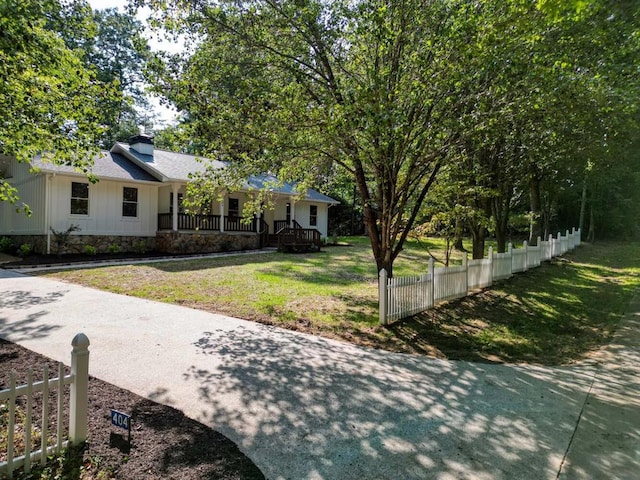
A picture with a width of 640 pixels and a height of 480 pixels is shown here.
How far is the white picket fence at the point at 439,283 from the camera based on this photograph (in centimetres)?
694

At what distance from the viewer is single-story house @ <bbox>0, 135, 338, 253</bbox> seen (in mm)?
15562

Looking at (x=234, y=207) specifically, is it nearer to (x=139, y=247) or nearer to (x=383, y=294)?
(x=139, y=247)

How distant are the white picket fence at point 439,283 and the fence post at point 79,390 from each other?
4703 millimetres

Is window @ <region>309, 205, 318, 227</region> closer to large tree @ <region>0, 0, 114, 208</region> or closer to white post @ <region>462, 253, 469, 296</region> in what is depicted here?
white post @ <region>462, 253, 469, 296</region>

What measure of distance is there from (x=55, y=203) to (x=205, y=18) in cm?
1265

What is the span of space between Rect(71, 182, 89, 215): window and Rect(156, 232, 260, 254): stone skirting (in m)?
→ 3.27

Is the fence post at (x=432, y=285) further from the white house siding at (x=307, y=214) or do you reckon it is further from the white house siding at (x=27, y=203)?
the white house siding at (x=307, y=214)

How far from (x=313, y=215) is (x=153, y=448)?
73.2 feet

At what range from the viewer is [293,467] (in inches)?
112

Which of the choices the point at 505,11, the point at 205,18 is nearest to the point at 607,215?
the point at 505,11

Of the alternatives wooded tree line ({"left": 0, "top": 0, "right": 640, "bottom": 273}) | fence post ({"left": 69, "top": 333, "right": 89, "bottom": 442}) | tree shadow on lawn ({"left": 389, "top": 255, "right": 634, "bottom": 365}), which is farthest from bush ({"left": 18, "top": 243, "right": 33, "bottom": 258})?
fence post ({"left": 69, "top": 333, "right": 89, "bottom": 442})

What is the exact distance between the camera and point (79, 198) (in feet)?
→ 52.9

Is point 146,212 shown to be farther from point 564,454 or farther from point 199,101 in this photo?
point 564,454

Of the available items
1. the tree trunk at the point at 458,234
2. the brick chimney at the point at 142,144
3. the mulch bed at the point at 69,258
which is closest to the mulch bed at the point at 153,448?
the tree trunk at the point at 458,234
